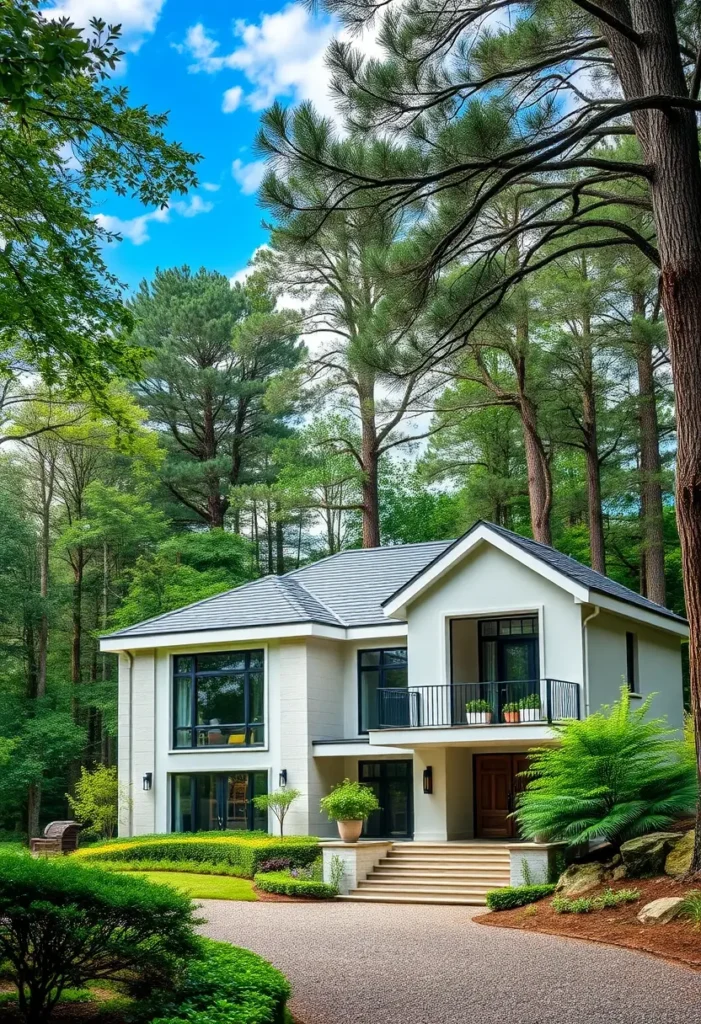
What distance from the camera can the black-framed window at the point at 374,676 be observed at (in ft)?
74.8

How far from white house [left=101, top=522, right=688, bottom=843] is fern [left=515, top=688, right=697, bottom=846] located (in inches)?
144

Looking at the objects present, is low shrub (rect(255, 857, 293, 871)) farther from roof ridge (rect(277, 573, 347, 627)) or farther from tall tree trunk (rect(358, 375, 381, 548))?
tall tree trunk (rect(358, 375, 381, 548))

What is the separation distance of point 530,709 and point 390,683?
14.1 feet

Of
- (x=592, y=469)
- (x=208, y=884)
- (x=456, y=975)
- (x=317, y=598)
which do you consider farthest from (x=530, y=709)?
(x=592, y=469)

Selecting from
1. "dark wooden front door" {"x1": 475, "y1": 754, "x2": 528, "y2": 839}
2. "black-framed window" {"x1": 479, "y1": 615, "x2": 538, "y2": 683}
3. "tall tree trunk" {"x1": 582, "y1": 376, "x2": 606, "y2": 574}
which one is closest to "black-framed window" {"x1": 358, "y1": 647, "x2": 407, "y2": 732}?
"black-framed window" {"x1": 479, "y1": 615, "x2": 538, "y2": 683}

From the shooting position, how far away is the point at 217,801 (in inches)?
901

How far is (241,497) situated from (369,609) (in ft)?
37.3

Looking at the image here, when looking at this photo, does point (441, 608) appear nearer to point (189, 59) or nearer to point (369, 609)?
point (369, 609)

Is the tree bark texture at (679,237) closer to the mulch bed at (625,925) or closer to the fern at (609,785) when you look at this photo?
the mulch bed at (625,925)

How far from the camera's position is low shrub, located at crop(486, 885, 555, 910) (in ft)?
47.3

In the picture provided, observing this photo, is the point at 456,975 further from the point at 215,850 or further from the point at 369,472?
the point at 369,472

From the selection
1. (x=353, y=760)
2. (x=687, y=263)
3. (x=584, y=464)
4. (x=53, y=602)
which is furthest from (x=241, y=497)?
(x=687, y=263)

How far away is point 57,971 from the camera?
7.05 metres

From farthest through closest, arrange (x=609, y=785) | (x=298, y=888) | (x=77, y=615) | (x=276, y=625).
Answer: (x=77, y=615)
(x=276, y=625)
(x=298, y=888)
(x=609, y=785)
